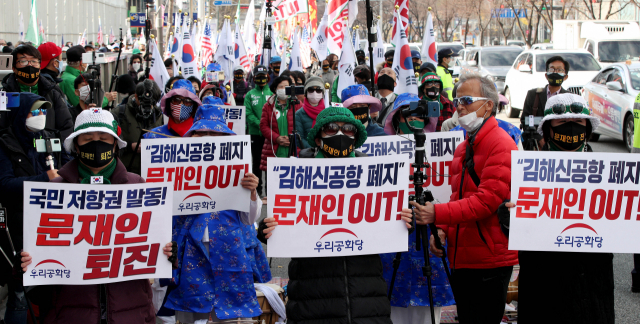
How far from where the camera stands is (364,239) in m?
3.65

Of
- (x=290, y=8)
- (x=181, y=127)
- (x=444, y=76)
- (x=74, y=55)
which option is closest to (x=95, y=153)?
(x=181, y=127)

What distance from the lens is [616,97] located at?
41.5 ft

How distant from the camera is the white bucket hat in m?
3.46

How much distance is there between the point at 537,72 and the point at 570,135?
14.5 m

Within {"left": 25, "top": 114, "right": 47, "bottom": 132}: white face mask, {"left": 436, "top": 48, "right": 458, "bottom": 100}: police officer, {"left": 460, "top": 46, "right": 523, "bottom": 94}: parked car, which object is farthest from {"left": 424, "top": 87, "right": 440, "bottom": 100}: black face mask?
{"left": 460, "top": 46, "right": 523, "bottom": 94}: parked car

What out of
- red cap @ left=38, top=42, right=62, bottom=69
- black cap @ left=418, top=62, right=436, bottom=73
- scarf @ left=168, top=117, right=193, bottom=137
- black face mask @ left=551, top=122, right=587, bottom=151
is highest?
red cap @ left=38, top=42, right=62, bottom=69

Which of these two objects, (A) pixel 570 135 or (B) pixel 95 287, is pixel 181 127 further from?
(A) pixel 570 135

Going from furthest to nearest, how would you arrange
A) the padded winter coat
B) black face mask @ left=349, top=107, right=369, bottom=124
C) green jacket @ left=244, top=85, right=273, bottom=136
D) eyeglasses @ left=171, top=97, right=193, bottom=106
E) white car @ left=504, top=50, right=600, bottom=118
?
white car @ left=504, top=50, right=600, bottom=118
green jacket @ left=244, top=85, right=273, bottom=136
black face mask @ left=349, top=107, right=369, bottom=124
eyeglasses @ left=171, top=97, right=193, bottom=106
the padded winter coat

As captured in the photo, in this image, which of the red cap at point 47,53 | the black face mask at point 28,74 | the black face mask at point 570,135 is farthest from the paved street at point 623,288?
the red cap at point 47,53

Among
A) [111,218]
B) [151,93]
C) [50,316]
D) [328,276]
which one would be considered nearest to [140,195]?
[111,218]

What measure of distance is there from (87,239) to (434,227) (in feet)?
6.55

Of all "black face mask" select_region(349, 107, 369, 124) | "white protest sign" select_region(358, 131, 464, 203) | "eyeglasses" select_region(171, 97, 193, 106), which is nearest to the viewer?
"white protest sign" select_region(358, 131, 464, 203)

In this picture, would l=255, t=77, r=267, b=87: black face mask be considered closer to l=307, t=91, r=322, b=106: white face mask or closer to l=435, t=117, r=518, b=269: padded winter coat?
l=307, t=91, r=322, b=106: white face mask

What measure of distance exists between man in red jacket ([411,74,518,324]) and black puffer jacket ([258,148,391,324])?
0.45 metres
